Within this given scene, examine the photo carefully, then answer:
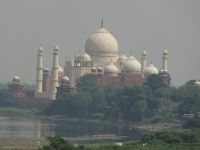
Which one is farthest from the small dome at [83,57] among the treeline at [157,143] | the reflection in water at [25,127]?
the treeline at [157,143]

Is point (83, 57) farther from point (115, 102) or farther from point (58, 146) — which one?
point (58, 146)

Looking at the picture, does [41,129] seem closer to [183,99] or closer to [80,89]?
[183,99]

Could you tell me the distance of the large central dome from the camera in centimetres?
10250

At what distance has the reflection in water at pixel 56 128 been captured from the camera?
6656cm

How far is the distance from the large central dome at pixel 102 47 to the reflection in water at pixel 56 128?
19.4m

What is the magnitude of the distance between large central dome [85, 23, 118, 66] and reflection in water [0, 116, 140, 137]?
63.7ft

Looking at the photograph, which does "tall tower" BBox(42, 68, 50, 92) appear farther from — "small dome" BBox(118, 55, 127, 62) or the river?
the river

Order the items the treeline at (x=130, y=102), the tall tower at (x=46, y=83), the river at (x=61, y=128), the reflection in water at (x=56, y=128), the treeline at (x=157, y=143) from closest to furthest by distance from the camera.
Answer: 1. the treeline at (x=157, y=143)
2. the river at (x=61, y=128)
3. the reflection in water at (x=56, y=128)
4. the treeline at (x=130, y=102)
5. the tall tower at (x=46, y=83)

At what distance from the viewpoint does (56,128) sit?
72.1 meters

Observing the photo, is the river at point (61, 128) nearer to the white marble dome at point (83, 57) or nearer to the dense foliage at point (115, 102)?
the dense foliage at point (115, 102)

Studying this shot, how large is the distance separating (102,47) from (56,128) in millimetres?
31074

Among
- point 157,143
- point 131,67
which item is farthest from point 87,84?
point 157,143

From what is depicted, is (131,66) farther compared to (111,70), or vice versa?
(131,66)

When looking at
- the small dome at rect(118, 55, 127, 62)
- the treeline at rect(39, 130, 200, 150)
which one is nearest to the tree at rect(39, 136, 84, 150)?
the treeline at rect(39, 130, 200, 150)
